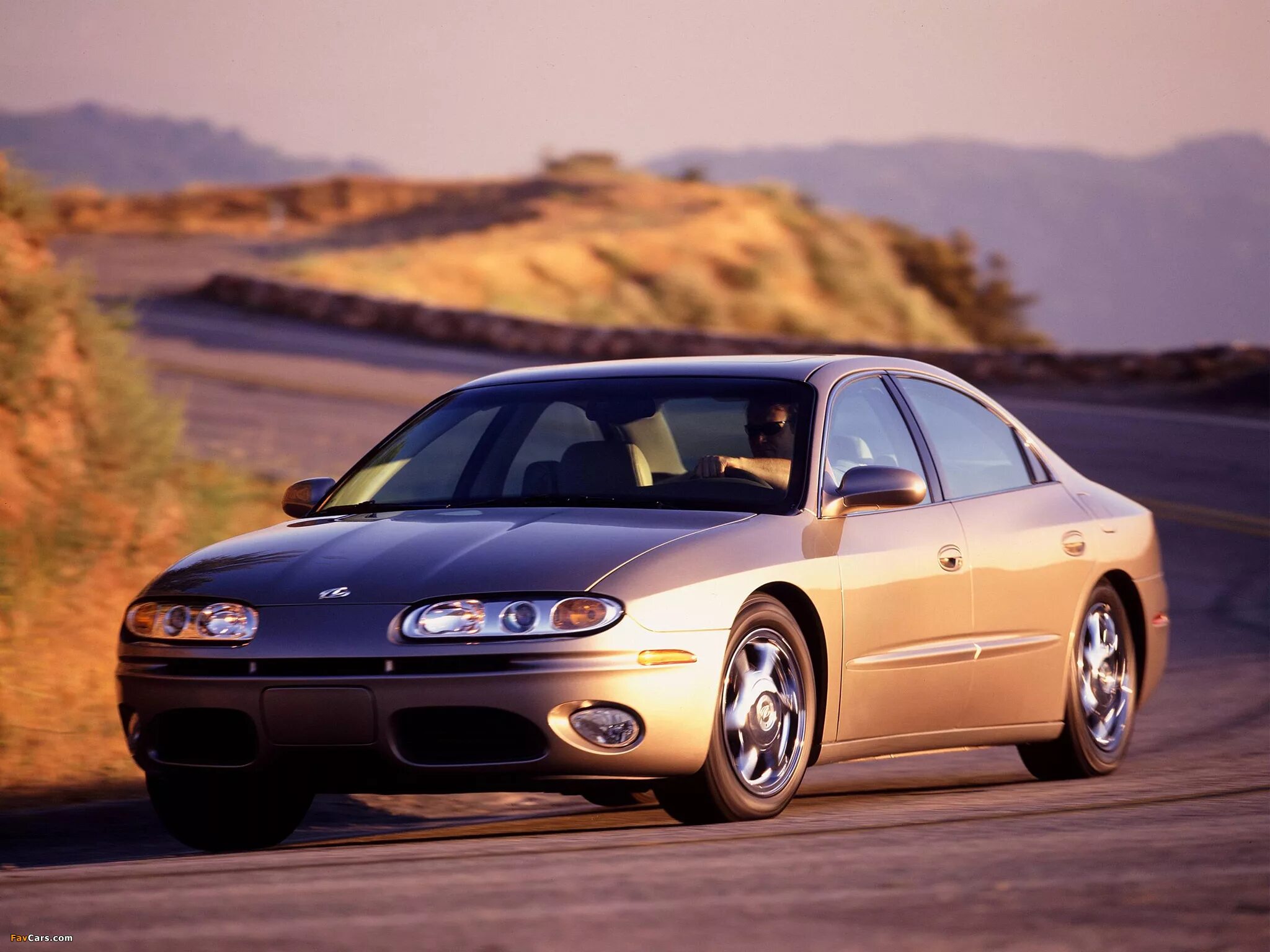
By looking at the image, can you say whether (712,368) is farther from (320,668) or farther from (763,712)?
(320,668)

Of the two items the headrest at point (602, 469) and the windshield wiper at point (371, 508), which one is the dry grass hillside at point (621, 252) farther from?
the headrest at point (602, 469)

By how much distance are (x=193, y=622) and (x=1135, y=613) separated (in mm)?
4331

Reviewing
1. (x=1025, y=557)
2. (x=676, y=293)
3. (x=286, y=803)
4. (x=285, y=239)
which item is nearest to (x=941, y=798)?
(x=1025, y=557)

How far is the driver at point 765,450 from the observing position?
7.00 meters

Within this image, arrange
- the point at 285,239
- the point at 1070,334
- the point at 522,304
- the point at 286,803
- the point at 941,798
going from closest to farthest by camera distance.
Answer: the point at 286,803
the point at 941,798
the point at 522,304
the point at 285,239
the point at 1070,334

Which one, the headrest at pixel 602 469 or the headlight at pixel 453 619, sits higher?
the headrest at pixel 602 469

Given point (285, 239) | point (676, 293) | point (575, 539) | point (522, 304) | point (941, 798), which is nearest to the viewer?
point (575, 539)

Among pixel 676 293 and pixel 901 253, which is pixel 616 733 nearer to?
pixel 676 293

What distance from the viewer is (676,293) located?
56.4m

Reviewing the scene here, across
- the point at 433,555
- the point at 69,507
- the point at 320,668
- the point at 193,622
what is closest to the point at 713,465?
the point at 433,555

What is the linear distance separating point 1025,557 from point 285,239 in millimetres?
58026

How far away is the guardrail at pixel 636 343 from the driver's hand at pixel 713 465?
56.8 ft

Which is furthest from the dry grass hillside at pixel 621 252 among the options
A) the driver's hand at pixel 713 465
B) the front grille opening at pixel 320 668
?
the front grille opening at pixel 320 668

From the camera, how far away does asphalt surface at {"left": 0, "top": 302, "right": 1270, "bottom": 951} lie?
4.46 m
